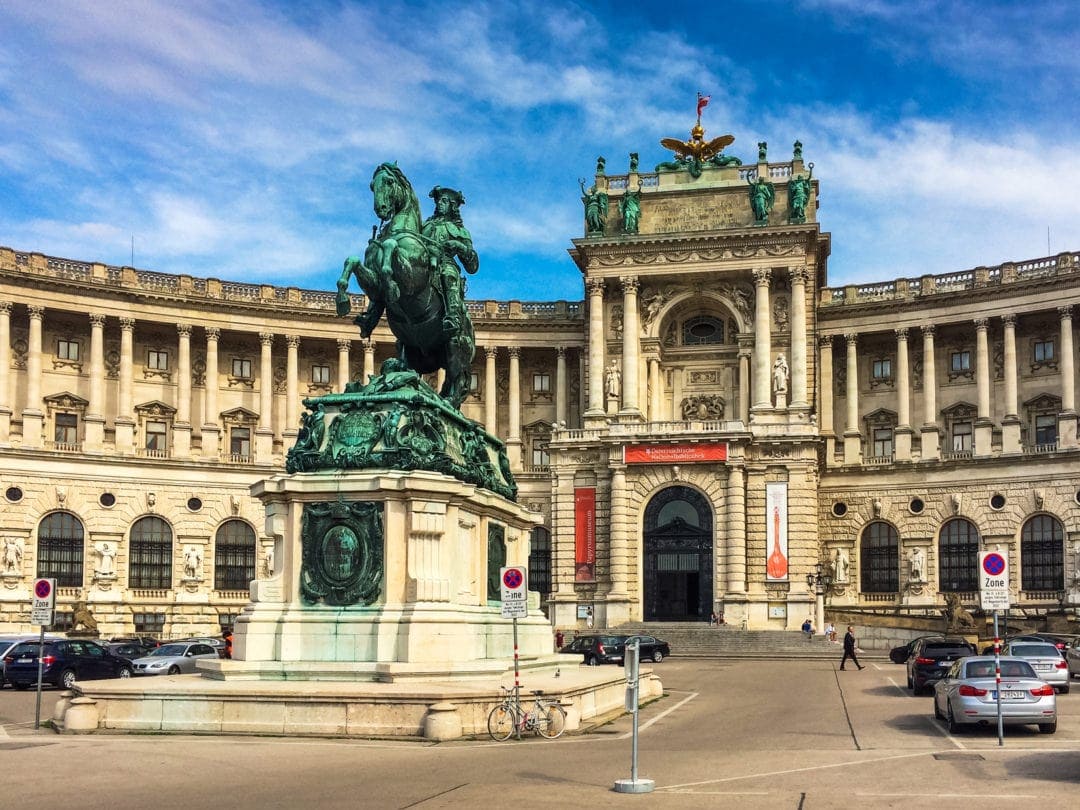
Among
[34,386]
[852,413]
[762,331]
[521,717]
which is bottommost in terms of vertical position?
[521,717]

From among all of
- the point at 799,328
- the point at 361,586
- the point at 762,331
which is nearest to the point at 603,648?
the point at 762,331

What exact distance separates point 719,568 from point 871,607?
10.1 meters

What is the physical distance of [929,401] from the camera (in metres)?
77.2

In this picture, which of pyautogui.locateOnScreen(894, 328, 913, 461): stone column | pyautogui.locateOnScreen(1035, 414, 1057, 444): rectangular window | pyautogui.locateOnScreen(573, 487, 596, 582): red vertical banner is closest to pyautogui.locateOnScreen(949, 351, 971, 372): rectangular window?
pyautogui.locateOnScreen(894, 328, 913, 461): stone column

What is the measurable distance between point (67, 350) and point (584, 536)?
29903mm

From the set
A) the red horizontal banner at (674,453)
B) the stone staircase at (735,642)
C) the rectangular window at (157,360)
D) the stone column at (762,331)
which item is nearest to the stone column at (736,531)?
the red horizontal banner at (674,453)

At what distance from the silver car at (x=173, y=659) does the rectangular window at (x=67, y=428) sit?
31731mm

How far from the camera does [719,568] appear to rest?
71.1 m

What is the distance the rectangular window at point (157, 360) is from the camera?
255ft

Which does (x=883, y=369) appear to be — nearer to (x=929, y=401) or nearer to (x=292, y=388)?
(x=929, y=401)

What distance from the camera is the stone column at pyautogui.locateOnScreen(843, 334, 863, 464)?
78.8 metres

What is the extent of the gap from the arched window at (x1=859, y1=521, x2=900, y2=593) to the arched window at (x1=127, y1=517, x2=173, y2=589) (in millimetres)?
37700

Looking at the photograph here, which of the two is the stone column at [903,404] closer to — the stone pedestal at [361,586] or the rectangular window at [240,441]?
the rectangular window at [240,441]

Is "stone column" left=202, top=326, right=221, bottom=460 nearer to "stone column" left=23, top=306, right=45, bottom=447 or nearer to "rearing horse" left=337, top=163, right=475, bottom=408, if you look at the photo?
"stone column" left=23, top=306, right=45, bottom=447
